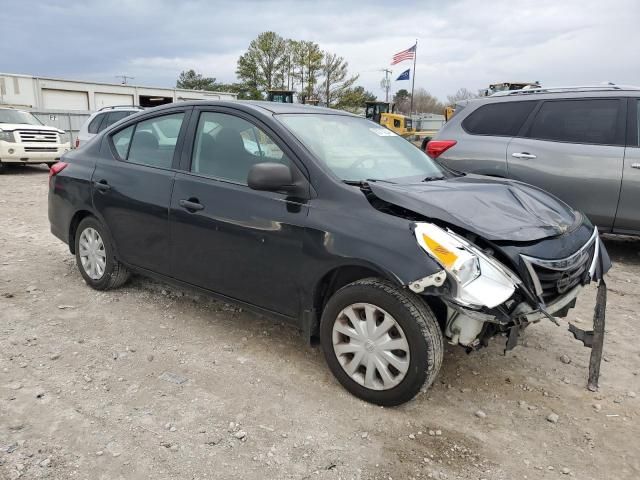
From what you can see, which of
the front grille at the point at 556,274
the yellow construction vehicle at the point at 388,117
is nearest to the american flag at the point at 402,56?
the yellow construction vehicle at the point at 388,117

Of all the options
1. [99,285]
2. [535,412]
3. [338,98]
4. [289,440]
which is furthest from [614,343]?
[338,98]

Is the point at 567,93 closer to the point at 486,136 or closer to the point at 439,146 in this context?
the point at 486,136

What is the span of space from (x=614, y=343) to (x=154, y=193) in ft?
11.6

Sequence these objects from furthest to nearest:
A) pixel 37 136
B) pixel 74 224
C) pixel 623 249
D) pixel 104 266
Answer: pixel 37 136 → pixel 623 249 → pixel 74 224 → pixel 104 266

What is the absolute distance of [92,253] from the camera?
14.5 feet

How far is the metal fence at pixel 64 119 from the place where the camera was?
22.1 metres

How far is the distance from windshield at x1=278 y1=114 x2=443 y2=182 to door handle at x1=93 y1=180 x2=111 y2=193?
1.67 meters

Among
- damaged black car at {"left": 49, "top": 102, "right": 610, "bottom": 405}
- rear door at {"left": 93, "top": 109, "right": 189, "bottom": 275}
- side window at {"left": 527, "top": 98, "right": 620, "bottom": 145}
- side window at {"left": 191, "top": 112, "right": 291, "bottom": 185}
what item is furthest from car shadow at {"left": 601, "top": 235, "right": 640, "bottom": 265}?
rear door at {"left": 93, "top": 109, "right": 189, "bottom": 275}

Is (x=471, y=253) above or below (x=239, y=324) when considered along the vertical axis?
above

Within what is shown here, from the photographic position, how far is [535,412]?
2836 millimetres

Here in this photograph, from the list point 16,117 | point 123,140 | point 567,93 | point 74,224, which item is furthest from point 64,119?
point 567,93

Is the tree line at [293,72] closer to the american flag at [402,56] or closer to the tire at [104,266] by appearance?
the american flag at [402,56]

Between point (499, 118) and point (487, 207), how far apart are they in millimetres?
3514

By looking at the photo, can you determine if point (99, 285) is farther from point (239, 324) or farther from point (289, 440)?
point (289, 440)
